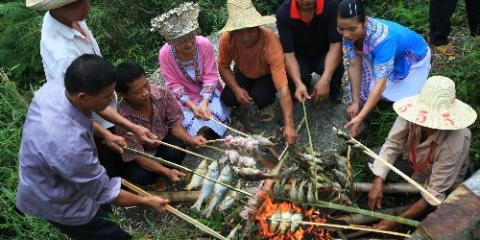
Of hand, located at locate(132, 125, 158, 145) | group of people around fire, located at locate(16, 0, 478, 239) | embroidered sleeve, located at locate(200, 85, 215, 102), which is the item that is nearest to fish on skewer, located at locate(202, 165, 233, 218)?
group of people around fire, located at locate(16, 0, 478, 239)

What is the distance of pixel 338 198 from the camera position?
3.03 metres

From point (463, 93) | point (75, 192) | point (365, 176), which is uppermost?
point (75, 192)

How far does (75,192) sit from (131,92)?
96cm

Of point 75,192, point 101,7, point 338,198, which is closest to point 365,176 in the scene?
point 338,198

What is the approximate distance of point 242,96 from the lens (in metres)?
4.37

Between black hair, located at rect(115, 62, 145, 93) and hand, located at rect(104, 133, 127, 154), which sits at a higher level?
black hair, located at rect(115, 62, 145, 93)

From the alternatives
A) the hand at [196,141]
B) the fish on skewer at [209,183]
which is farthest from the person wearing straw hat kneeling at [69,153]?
the hand at [196,141]

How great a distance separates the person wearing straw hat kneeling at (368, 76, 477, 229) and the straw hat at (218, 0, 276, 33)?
1.40m

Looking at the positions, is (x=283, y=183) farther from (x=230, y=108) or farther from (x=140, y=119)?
(x=230, y=108)

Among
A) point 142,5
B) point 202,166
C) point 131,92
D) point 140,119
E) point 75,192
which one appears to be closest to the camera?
point 75,192

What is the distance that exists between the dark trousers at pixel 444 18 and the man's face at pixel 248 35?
2.04 metres

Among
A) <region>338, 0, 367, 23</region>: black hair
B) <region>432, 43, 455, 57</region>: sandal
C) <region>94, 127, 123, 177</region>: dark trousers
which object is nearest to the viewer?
<region>338, 0, 367, 23</region>: black hair

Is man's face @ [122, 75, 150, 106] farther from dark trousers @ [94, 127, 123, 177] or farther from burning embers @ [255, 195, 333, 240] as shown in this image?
burning embers @ [255, 195, 333, 240]

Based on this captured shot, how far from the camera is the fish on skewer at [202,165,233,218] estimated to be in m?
3.12
